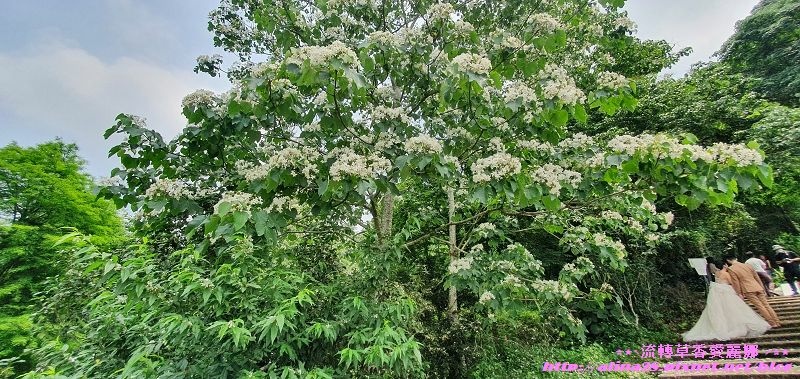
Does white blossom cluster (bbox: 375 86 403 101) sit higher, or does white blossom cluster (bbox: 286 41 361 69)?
white blossom cluster (bbox: 375 86 403 101)

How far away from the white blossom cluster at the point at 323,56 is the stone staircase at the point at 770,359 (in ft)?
15.5

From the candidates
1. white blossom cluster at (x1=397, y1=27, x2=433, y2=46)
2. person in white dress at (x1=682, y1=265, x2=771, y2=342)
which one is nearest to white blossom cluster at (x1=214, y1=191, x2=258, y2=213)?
white blossom cluster at (x1=397, y1=27, x2=433, y2=46)

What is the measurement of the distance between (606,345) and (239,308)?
7057 millimetres

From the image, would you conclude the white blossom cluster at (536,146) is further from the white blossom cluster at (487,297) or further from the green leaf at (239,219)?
the green leaf at (239,219)

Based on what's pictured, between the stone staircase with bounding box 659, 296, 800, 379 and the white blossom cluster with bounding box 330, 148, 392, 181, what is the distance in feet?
13.6

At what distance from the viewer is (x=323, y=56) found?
2.19m

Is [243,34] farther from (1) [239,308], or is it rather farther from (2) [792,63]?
(2) [792,63]

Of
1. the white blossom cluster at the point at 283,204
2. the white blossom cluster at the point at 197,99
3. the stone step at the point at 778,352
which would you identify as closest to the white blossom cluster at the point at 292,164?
the white blossom cluster at the point at 283,204

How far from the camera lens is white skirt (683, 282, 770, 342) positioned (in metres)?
5.80

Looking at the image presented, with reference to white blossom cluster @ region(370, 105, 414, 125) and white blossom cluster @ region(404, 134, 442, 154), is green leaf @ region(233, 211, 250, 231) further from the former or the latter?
white blossom cluster @ region(370, 105, 414, 125)

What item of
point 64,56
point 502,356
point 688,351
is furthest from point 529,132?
point 64,56

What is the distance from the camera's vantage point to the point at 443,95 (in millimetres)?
2555

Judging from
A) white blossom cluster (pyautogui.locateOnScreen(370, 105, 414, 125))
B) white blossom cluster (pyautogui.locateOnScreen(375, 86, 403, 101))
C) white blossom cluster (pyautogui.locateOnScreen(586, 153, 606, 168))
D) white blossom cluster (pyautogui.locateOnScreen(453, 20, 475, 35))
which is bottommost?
white blossom cluster (pyautogui.locateOnScreen(586, 153, 606, 168))

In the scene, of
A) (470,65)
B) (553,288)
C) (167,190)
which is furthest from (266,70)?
(553,288)
